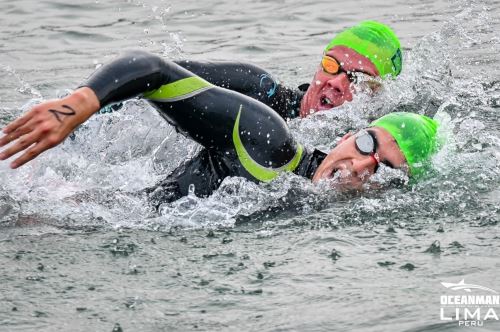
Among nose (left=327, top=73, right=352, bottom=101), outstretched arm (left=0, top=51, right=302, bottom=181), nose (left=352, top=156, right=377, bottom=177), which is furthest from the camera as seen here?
nose (left=327, top=73, right=352, bottom=101)

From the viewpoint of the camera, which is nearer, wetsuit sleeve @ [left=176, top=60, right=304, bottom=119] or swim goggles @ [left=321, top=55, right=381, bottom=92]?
wetsuit sleeve @ [left=176, top=60, right=304, bottom=119]

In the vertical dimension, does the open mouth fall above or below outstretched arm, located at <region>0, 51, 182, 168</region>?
above

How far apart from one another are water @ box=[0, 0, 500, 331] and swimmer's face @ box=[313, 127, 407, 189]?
0.09 metres

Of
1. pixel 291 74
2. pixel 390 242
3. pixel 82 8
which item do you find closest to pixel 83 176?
pixel 390 242

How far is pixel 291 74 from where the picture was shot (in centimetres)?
1018

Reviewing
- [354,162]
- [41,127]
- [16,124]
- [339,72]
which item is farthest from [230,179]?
[339,72]

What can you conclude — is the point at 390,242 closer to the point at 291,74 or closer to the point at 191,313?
the point at 191,313

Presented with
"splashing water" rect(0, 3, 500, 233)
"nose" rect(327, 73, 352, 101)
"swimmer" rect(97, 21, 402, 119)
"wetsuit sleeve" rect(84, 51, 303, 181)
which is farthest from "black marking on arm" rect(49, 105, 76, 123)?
"nose" rect(327, 73, 352, 101)

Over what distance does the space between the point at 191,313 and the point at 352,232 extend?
1.44 meters

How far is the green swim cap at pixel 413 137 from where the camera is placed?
20.0 ft

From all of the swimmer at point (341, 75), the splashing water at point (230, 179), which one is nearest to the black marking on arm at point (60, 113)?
the splashing water at point (230, 179)

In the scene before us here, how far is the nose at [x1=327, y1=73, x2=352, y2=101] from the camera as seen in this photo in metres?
7.96

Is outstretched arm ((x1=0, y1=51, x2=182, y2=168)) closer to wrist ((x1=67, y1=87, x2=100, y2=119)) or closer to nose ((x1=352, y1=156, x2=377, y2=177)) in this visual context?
wrist ((x1=67, y1=87, x2=100, y2=119))

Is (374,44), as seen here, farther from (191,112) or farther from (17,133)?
(17,133)
